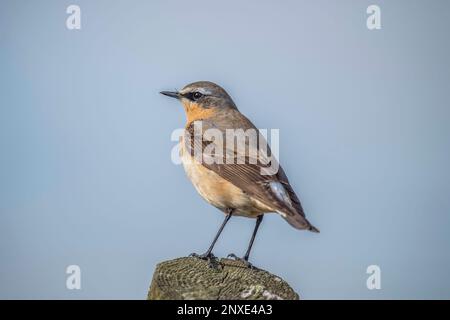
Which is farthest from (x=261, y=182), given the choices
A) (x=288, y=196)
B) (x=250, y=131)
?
(x=250, y=131)

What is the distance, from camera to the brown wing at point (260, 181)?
7.62 metres

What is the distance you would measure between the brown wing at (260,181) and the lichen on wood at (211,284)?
1.37 m

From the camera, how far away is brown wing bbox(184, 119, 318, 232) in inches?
300

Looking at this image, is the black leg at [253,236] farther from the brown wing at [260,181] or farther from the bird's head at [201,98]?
the bird's head at [201,98]

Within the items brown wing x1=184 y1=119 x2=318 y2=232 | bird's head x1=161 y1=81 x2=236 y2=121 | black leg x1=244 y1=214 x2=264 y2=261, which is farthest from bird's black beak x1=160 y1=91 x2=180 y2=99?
black leg x1=244 y1=214 x2=264 y2=261

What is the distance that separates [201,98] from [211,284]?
4.81m

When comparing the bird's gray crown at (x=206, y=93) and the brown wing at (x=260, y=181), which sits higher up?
the bird's gray crown at (x=206, y=93)

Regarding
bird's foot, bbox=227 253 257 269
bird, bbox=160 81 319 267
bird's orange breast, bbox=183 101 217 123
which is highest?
bird's orange breast, bbox=183 101 217 123

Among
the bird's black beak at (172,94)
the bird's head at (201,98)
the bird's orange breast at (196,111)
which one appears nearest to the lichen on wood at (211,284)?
the bird's orange breast at (196,111)

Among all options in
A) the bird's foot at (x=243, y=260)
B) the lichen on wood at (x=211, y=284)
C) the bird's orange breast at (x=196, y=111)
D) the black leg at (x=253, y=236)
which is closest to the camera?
the lichen on wood at (x=211, y=284)

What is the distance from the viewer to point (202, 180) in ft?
27.8

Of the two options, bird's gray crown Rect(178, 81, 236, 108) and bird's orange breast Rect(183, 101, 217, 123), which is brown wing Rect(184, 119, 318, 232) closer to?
bird's orange breast Rect(183, 101, 217, 123)

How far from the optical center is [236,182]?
817 cm

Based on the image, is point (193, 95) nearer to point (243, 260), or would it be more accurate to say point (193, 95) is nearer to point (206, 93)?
point (206, 93)
